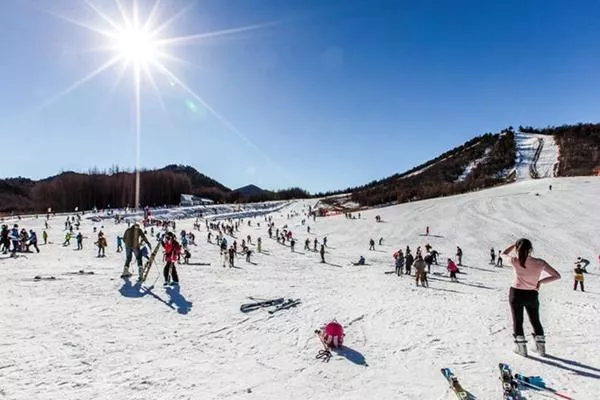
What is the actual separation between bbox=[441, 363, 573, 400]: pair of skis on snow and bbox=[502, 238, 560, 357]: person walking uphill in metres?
1.01

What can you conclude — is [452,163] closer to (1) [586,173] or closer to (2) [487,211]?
(1) [586,173]

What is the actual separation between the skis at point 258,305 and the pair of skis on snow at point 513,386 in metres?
4.88

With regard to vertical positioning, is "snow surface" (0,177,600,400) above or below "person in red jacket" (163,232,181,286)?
below

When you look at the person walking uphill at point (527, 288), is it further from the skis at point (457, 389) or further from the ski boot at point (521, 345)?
the skis at point (457, 389)

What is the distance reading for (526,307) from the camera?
5242mm

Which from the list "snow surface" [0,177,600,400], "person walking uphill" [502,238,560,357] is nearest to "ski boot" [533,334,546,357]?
"person walking uphill" [502,238,560,357]

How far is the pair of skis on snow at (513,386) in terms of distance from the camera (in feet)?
13.4

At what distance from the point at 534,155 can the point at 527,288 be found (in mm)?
117171

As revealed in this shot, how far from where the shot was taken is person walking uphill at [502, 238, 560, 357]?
5.11 meters

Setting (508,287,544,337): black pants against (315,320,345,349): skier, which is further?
(315,320,345,349): skier

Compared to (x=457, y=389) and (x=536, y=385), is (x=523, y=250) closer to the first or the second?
(x=536, y=385)

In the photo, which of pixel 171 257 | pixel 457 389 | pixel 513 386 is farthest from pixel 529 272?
pixel 171 257

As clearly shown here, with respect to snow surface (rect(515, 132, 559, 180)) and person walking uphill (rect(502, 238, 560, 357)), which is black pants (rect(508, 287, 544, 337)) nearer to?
person walking uphill (rect(502, 238, 560, 357))

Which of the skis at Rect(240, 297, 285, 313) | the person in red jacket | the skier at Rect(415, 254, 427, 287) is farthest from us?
the skier at Rect(415, 254, 427, 287)
